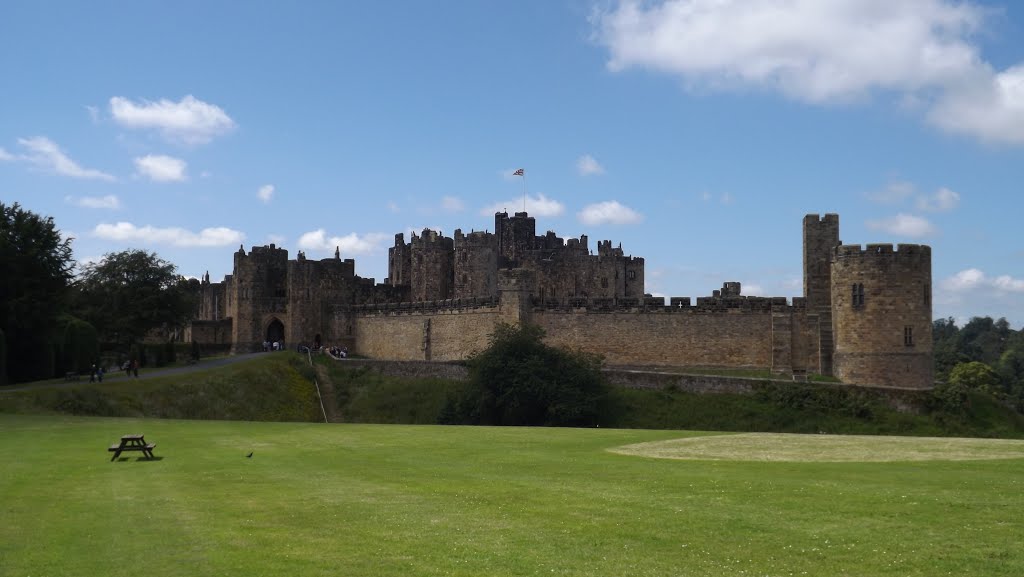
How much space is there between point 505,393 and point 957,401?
19.7 m

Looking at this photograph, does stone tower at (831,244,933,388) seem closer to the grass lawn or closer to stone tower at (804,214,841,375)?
stone tower at (804,214,841,375)

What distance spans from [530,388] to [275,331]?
114 ft

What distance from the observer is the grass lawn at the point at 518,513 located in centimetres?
1238

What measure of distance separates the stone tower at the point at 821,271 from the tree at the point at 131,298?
140 feet

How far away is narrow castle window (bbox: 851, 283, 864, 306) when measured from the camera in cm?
4784

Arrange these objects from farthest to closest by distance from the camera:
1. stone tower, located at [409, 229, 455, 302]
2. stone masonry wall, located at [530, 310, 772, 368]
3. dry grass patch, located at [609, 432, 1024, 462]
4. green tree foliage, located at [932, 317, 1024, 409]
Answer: green tree foliage, located at [932, 317, 1024, 409] → stone tower, located at [409, 229, 455, 302] → stone masonry wall, located at [530, 310, 772, 368] → dry grass patch, located at [609, 432, 1024, 462]

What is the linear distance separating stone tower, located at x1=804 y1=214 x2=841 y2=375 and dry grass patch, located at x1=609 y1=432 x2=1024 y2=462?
23185 millimetres

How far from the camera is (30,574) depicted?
40.7 feet

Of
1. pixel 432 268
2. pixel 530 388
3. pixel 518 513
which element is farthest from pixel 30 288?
pixel 518 513

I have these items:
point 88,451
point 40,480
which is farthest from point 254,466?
point 88,451

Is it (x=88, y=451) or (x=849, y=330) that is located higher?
(x=849, y=330)

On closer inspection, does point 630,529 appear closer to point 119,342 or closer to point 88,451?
point 88,451

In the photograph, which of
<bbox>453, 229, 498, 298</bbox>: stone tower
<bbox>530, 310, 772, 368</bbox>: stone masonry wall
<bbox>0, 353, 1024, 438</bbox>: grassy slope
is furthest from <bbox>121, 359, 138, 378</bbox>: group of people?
<bbox>453, 229, 498, 298</bbox>: stone tower

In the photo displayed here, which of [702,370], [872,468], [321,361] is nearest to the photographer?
[872,468]
